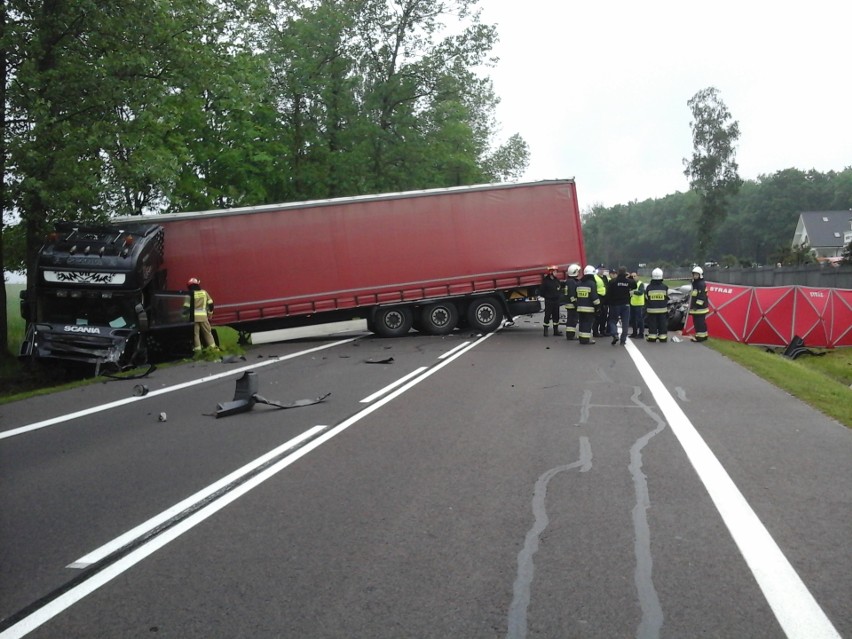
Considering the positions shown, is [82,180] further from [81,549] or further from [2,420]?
[81,549]

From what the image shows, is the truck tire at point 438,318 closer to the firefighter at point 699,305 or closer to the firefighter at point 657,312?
the firefighter at point 657,312

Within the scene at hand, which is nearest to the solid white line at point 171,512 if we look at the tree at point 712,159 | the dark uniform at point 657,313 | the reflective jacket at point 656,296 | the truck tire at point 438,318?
the reflective jacket at point 656,296

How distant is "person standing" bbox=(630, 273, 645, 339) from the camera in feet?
71.9

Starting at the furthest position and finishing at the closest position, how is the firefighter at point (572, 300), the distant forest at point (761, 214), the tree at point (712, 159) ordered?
the distant forest at point (761, 214), the tree at point (712, 159), the firefighter at point (572, 300)

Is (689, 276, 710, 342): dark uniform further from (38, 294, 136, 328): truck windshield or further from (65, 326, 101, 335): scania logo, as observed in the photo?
(65, 326, 101, 335): scania logo

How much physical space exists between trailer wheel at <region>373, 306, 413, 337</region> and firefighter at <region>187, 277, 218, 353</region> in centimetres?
522

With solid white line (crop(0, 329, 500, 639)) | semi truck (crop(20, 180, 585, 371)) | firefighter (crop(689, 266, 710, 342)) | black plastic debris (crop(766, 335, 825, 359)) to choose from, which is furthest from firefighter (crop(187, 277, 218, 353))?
black plastic debris (crop(766, 335, 825, 359))

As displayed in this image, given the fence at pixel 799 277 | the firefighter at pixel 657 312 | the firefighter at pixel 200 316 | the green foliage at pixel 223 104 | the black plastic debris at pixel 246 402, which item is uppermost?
the green foliage at pixel 223 104

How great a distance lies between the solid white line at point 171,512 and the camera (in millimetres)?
5020

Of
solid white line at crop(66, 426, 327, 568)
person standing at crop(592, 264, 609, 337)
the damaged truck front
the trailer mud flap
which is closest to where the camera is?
solid white line at crop(66, 426, 327, 568)

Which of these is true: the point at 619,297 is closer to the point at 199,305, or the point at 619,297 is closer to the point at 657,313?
the point at 657,313

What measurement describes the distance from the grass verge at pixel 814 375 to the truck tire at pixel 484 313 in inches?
220

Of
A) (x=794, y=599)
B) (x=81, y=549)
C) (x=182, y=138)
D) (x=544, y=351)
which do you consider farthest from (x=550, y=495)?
(x=182, y=138)

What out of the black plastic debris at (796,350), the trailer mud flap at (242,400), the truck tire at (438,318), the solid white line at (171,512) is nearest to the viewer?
the solid white line at (171,512)
